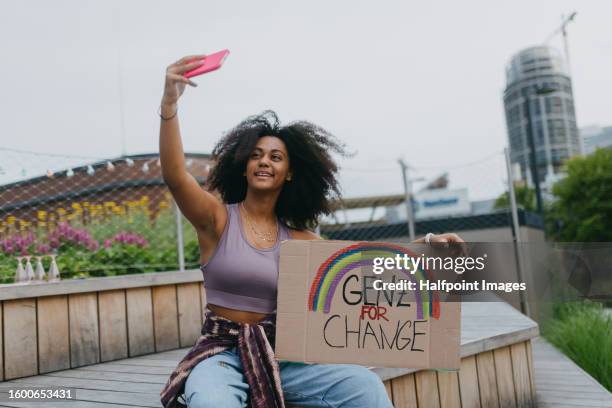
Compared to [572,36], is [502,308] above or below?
below

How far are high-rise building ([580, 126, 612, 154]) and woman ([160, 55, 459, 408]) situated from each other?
48.2 m

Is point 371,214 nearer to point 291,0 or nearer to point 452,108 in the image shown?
point 291,0

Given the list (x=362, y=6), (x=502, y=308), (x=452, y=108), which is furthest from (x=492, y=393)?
(x=452, y=108)

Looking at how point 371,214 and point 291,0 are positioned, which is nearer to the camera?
point 371,214

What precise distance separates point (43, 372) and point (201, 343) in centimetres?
141

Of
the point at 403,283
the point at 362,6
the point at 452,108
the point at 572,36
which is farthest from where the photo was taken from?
the point at 572,36

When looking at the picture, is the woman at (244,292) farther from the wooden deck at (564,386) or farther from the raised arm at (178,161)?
the wooden deck at (564,386)

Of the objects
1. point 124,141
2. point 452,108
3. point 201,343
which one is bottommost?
point 201,343

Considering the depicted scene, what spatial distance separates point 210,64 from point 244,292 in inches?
25.7

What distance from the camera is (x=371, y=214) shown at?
641 centimetres

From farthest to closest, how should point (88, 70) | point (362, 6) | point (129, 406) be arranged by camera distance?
point (362, 6) → point (88, 70) → point (129, 406)

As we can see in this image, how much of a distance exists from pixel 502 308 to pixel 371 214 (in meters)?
3.22

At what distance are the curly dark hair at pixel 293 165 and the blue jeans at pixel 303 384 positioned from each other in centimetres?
58

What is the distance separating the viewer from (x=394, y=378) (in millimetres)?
1898
